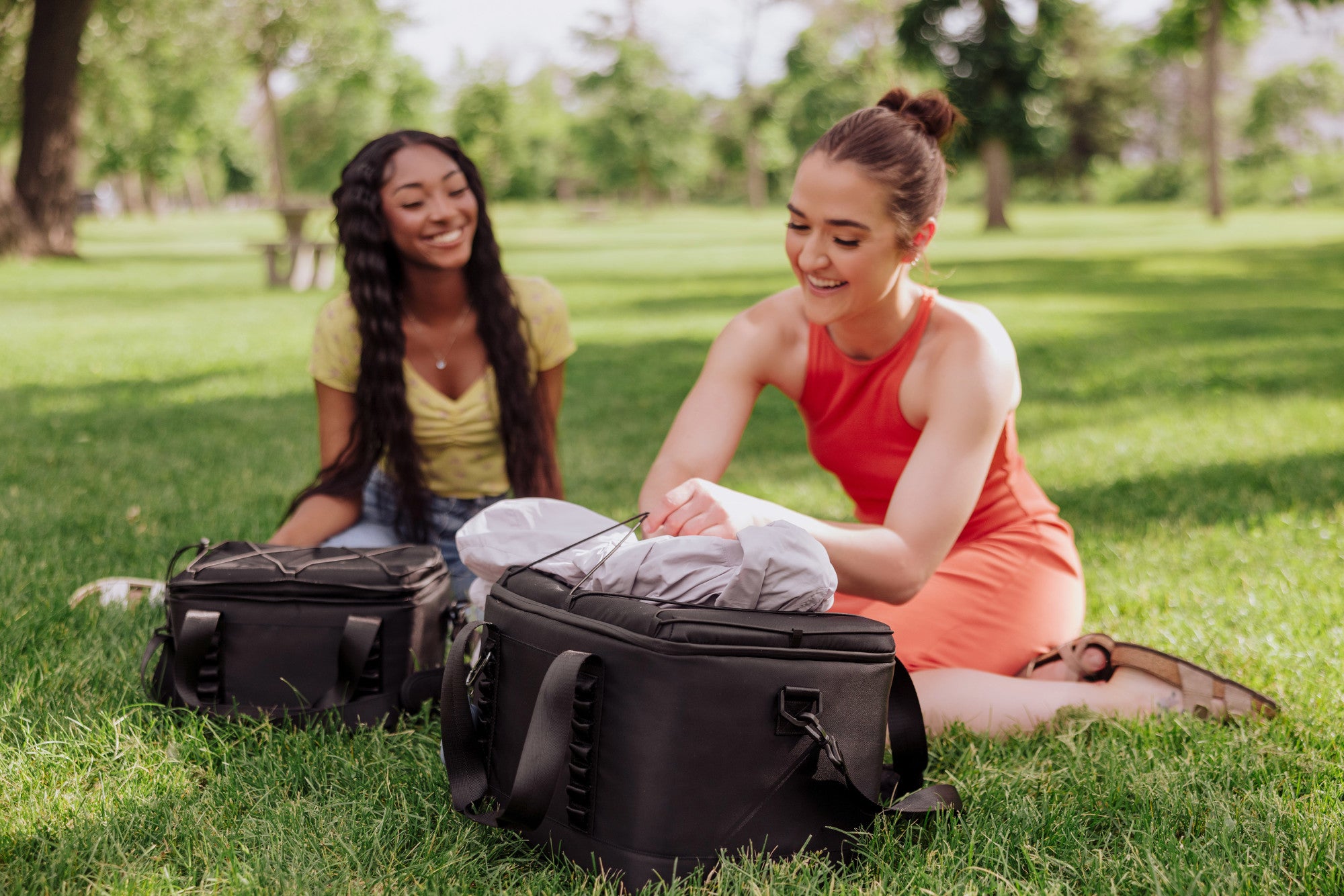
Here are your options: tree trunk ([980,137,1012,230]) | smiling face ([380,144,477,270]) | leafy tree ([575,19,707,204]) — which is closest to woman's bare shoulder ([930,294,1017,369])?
smiling face ([380,144,477,270])

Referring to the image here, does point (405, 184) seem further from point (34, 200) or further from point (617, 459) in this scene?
point (34, 200)

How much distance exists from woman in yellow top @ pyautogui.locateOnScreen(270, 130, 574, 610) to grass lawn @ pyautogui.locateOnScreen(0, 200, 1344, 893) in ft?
2.56

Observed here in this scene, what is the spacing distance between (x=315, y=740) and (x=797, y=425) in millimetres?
4560

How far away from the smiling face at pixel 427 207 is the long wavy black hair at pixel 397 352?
36 mm

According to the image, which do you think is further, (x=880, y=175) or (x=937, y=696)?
(x=937, y=696)

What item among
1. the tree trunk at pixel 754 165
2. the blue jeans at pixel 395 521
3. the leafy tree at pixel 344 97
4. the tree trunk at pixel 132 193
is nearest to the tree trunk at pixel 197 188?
the tree trunk at pixel 132 193

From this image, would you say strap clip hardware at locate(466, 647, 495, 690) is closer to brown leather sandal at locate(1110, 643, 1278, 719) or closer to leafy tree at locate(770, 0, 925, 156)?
brown leather sandal at locate(1110, 643, 1278, 719)

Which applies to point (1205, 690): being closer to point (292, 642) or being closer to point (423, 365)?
point (292, 642)

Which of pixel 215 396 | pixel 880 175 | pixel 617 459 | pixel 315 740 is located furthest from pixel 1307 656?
pixel 215 396

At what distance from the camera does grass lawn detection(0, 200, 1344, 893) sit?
197cm

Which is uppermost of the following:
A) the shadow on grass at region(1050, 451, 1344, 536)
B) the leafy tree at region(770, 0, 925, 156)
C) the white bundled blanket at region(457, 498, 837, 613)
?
the leafy tree at region(770, 0, 925, 156)

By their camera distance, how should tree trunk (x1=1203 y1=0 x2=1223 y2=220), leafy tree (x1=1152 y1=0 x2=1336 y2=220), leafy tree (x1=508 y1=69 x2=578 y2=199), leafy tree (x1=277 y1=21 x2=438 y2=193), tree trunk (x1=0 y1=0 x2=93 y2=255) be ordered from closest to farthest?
tree trunk (x1=0 y1=0 x2=93 y2=255), leafy tree (x1=1152 y1=0 x2=1336 y2=220), tree trunk (x1=1203 y1=0 x2=1223 y2=220), leafy tree (x1=277 y1=21 x2=438 y2=193), leafy tree (x1=508 y1=69 x2=578 y2=199)

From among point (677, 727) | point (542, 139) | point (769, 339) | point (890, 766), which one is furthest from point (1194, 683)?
point (542, 139)

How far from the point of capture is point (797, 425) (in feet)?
22.0
